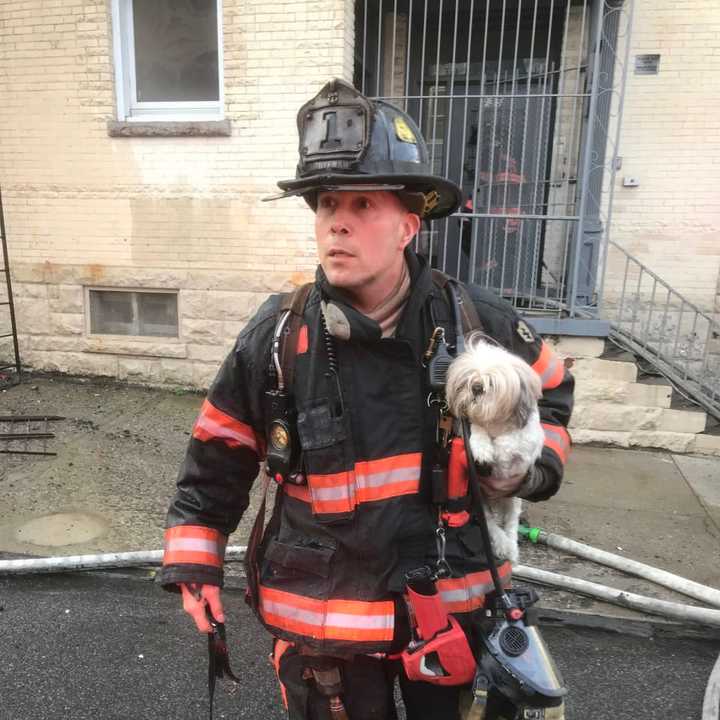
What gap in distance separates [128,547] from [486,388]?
9.79 feet

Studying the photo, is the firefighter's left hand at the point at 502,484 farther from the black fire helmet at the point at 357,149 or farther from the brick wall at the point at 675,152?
the brick wall at the point at 675,152

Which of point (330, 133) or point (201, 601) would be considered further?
point (201, 601)

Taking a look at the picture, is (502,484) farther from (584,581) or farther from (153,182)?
(153,182)

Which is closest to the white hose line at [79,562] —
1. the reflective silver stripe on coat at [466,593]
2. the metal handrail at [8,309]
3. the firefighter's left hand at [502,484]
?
the reflective silver stripe on coat at [466,593]

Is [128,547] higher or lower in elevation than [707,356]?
lower

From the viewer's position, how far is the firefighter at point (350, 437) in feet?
5.02

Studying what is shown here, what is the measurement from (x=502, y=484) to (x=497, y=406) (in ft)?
0.69

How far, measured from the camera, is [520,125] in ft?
18.9

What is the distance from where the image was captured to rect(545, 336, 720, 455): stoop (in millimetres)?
5406

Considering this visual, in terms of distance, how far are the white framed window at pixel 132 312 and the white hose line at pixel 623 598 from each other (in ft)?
15.4

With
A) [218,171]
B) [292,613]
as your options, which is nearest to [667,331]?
[218,171]

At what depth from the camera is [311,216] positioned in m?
6.05

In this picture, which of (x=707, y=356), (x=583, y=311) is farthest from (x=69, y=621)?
(x=707, y=356)

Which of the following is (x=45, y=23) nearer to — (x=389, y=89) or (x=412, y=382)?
(x=389, y=89)
